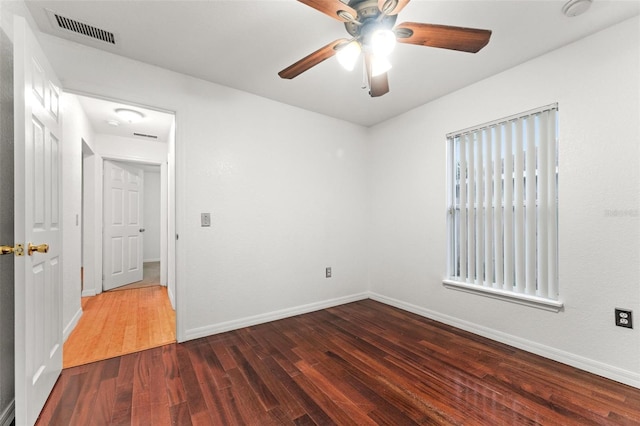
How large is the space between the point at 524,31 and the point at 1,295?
373 centimetres

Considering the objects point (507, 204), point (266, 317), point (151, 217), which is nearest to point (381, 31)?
point (507, 204)

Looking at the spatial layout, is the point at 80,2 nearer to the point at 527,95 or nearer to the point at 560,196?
the point at 527,95

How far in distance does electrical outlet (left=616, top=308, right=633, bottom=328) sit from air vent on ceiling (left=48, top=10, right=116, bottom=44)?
4.15 meters

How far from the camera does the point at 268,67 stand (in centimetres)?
248

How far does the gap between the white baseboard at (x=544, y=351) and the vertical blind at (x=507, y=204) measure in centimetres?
41

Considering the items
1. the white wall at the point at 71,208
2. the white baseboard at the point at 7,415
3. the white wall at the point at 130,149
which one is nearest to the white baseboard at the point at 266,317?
the white baseboard at the point at 7,415

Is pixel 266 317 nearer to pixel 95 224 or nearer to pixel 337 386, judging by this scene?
pixel 337 386

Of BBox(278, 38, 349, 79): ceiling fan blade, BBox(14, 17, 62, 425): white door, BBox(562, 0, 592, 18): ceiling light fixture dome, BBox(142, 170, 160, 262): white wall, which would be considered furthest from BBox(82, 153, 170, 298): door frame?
BBox(562, 0, 592, 18): ceiling light fixture dome

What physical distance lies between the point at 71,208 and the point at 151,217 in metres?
4.89

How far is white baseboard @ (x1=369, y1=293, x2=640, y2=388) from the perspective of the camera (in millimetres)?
1887

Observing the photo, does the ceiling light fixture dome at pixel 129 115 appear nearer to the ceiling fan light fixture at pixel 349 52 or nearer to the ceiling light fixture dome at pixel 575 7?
the ceiling fan light fixture at pixel 349 52

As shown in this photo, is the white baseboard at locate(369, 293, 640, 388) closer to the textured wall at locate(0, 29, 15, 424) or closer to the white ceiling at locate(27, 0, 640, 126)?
the white ceiling at locate(27, 0, 640, 126)

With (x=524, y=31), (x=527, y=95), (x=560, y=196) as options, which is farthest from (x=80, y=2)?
(x=560, y=196)

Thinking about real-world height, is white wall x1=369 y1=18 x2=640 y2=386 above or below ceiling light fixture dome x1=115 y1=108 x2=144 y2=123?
below
